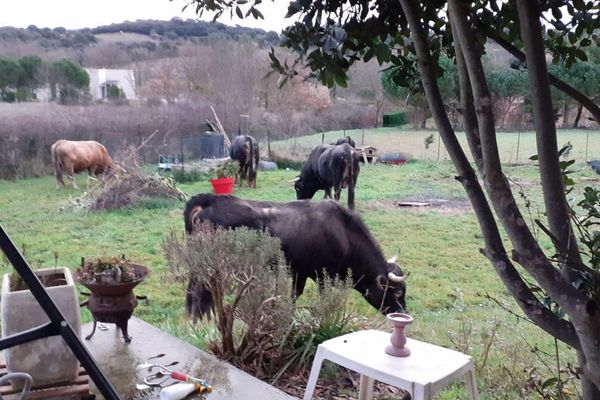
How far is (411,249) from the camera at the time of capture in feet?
22.3

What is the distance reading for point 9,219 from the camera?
7625mm

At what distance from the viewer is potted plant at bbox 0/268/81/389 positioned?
2.13m

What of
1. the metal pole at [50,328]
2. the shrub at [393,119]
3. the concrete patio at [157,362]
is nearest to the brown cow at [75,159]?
the shrub at [393,119]

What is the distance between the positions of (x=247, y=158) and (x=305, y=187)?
5.00 ft

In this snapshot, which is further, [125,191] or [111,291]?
[125,191]

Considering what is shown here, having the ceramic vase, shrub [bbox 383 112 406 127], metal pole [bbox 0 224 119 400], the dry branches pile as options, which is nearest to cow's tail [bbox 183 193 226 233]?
the ceramic vase

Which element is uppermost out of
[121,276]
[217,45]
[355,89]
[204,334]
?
[217,45]

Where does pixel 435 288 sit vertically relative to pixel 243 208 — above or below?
below

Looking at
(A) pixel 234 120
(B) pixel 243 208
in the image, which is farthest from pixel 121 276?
(A) pixel 234 120

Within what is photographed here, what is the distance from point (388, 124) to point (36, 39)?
794 cm

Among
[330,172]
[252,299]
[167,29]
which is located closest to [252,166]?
[330,172]

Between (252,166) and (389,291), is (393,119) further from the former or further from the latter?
(389,291)

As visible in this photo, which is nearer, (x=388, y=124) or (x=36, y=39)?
(x=36, y=39)

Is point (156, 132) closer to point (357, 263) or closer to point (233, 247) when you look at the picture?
point (357, 263)
